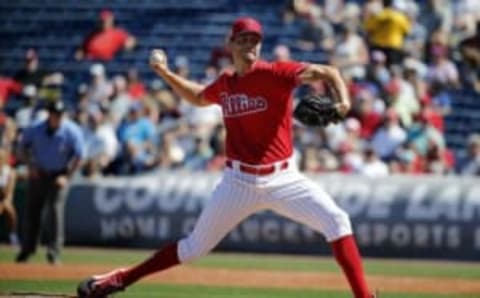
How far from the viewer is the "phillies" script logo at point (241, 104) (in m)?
9.65

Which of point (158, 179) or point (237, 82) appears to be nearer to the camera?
point (237, 82)

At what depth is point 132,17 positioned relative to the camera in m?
25.0

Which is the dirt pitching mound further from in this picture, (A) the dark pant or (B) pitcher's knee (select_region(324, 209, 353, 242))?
(B) pitcher's knee (select_region(324, 209, 353, 242))

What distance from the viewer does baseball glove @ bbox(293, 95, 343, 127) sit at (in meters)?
9.66

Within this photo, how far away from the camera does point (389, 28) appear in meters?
20.9

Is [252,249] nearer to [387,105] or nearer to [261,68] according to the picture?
[387,105]

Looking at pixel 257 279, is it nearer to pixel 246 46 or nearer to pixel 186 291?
pixel 186 291

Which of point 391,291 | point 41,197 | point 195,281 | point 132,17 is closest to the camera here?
point 391,291

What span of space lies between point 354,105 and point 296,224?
7.90 feet

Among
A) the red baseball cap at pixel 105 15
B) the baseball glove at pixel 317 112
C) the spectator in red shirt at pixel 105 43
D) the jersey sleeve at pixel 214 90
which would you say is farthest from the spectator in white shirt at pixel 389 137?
the jersey sleeve at pixel 214 90

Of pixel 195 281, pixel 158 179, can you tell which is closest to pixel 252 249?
pixel 158 179

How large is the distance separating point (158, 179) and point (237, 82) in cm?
972

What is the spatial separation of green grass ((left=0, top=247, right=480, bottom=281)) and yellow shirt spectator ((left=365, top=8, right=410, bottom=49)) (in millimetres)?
4290

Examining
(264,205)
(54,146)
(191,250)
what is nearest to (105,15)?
(54,146)
